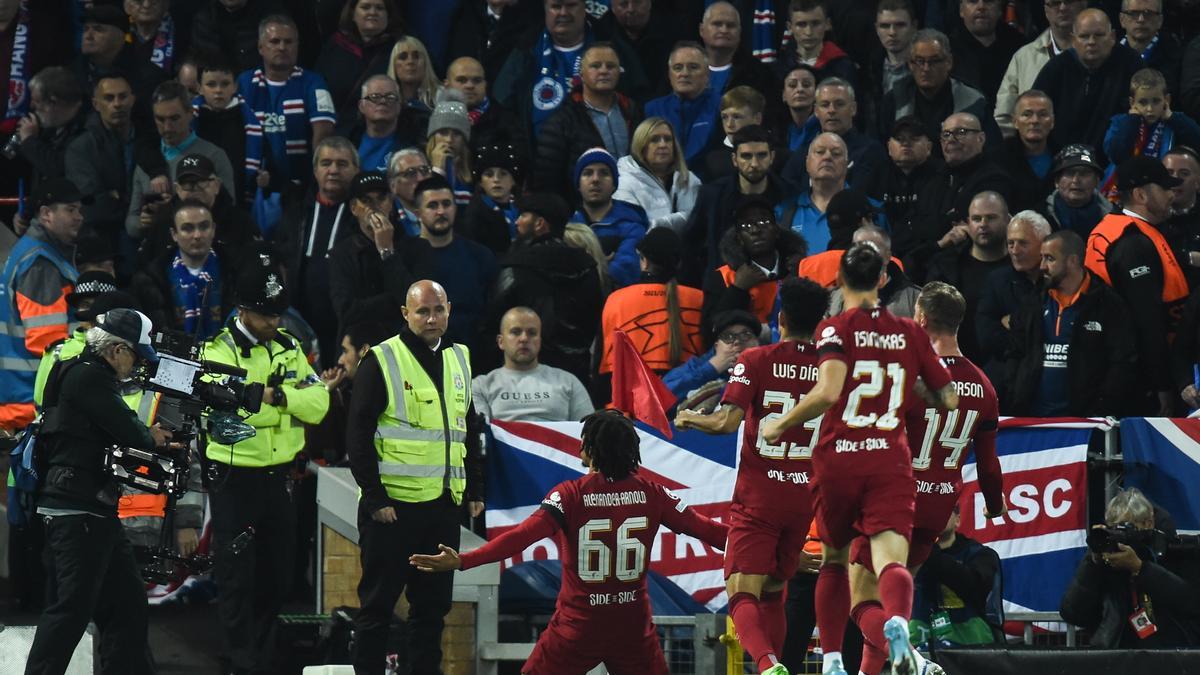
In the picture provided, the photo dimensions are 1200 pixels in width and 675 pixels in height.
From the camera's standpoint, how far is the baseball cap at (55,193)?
14.5m

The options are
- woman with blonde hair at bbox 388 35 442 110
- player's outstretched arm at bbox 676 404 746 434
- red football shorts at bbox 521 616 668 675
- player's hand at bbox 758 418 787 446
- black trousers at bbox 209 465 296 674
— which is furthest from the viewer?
woman with blonde hair at bbox 388 35 442 110

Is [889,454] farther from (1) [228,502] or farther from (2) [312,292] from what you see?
(2) [312,292]

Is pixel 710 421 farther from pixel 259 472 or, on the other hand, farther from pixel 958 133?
pixel 958 133

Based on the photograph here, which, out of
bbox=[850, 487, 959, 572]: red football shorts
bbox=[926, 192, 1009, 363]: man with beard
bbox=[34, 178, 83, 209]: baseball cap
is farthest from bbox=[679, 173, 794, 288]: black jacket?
bbox=[34, 178, 83, 209]: baseball cap

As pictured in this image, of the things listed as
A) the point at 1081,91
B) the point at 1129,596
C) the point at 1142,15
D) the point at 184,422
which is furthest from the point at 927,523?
the point at 1142,15

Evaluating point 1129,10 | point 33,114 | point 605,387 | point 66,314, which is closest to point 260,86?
point 33,114

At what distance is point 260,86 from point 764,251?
4855 millimetres

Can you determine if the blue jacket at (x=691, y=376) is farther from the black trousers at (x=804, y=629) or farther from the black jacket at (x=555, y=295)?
the black trousers at (x=804, y=629)

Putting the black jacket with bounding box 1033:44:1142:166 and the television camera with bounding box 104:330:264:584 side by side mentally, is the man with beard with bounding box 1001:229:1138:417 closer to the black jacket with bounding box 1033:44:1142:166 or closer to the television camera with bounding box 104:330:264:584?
the black jacket with bounding box 1033:44:1142:166

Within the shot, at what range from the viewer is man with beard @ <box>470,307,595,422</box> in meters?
13.1

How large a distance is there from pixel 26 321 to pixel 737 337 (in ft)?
16.4

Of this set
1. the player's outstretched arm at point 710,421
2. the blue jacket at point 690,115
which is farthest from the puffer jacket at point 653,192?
the player's outstretched arm at point 710,421

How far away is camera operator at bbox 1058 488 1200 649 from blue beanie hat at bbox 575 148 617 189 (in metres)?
5.10

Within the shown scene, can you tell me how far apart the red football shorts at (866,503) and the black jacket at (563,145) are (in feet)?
20.5
